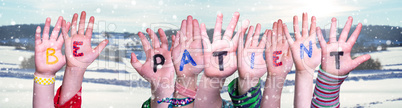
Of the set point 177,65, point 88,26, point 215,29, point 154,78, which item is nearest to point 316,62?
point 215,29

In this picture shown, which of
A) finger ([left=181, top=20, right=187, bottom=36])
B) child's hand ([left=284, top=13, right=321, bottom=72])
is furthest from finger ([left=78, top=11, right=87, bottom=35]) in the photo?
child's hand ([left=284, top=13, right=321, bottom=72])

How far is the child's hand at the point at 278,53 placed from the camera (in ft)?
10.7

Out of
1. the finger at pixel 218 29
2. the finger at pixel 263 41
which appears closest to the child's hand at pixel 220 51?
the finger at pixel 218 29

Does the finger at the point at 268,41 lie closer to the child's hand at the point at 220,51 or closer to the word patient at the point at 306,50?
the word patient at the point at 306,50

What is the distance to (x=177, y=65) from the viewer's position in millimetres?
3023

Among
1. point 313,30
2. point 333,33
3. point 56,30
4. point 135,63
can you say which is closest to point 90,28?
point 56,30

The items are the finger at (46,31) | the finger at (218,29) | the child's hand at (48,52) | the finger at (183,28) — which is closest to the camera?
the finger at (218,29)

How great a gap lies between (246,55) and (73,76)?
5.16 feet

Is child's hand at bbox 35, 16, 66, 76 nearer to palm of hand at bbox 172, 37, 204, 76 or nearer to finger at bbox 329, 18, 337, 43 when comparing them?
palm of hand at bbox 172, 37, 204, 76

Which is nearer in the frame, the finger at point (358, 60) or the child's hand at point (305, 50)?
the finger at point (358, 60)

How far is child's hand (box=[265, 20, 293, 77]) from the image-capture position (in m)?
3.25

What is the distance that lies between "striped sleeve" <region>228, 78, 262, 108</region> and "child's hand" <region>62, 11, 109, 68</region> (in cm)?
129

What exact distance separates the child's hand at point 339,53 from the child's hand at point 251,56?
19.6 inches

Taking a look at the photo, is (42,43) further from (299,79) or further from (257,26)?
(299,79)
